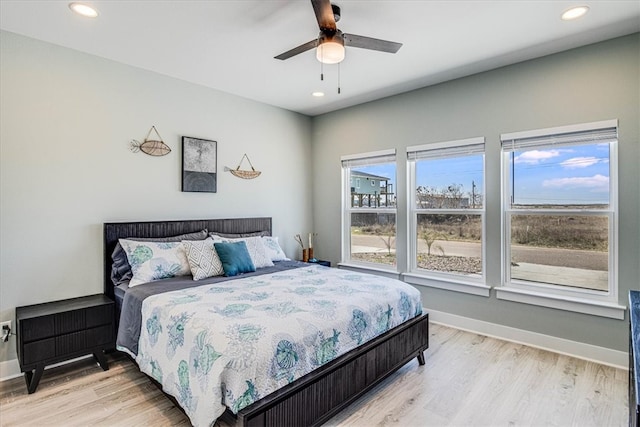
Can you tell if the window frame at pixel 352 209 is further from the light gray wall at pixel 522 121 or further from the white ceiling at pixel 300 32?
the white ceiling at pixel 300 32

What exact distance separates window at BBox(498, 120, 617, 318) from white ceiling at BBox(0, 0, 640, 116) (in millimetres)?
835

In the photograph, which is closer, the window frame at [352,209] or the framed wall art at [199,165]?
the framed wall art at [199,165]

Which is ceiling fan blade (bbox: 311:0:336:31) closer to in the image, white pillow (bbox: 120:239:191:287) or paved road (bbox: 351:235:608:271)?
white pillow (bbox: 120:239:191:287)

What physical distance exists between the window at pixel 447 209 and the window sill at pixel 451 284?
7 cm

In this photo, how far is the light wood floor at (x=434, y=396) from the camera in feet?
7.23

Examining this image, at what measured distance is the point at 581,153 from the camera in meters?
3.08

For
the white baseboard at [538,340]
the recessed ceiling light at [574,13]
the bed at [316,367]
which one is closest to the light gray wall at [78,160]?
the bed at [316,367]

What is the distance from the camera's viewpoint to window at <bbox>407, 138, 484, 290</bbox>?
12.3 feet

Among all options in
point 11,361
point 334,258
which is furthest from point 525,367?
point 11,361

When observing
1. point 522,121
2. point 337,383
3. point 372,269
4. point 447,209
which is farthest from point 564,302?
point 337,383

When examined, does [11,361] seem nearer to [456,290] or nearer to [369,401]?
[369,401]

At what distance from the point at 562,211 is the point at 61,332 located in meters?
4.41

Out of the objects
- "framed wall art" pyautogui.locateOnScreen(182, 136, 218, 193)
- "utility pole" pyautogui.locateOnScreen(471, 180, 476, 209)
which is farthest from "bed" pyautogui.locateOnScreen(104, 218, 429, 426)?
"utility pole" pyautogui.locateOnScreen(471, 180, 476, 209)

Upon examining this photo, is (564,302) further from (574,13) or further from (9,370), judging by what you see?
(9,370)
